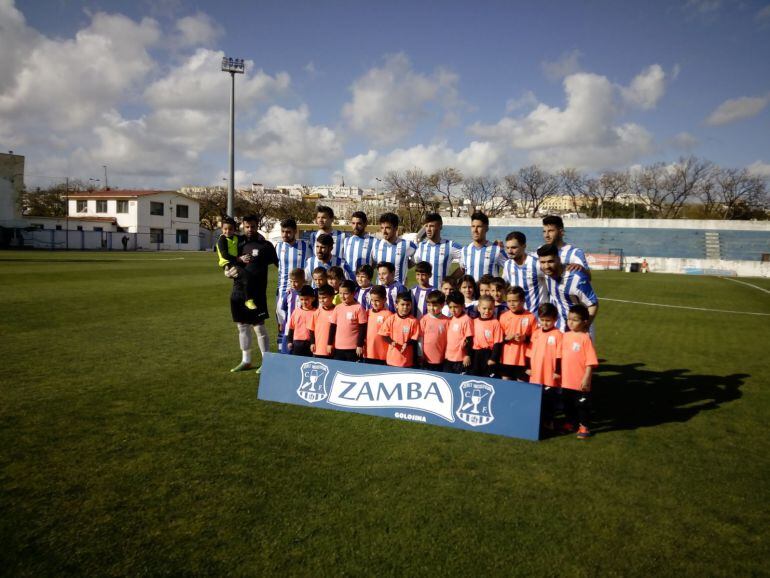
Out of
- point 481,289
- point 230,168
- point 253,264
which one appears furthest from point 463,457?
point 230,168

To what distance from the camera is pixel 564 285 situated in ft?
18.2

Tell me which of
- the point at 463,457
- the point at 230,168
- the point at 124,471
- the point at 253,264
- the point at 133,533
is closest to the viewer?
the point at 133,533

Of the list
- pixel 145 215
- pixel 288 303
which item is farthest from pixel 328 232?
pixel 145 215

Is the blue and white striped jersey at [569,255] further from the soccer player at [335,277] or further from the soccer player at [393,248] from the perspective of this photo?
the soccer player at [335,277]

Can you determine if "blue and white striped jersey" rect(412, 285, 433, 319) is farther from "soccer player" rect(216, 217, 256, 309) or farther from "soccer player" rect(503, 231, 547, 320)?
"soccer player" rect(216, 217, 256, 309)

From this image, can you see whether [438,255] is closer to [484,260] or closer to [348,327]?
[484,260]

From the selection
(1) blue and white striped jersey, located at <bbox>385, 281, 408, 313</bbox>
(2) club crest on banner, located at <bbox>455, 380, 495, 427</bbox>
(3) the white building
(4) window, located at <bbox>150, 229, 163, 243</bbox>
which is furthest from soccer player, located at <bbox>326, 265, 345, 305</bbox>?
(4) window, located at <bbox>150, 229, 163, 243</bbox>

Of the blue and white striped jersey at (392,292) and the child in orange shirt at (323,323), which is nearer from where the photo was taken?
the child in orange shirt at (323,323)

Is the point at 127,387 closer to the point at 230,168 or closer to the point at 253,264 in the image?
the point at 253,264

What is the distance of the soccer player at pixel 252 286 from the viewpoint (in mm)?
6656

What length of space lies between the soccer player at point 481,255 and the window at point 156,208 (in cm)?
5478

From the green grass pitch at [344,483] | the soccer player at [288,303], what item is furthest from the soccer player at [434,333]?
the soccer player at [288,303]

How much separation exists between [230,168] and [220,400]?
101 ft

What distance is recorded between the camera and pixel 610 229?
4938 cm
